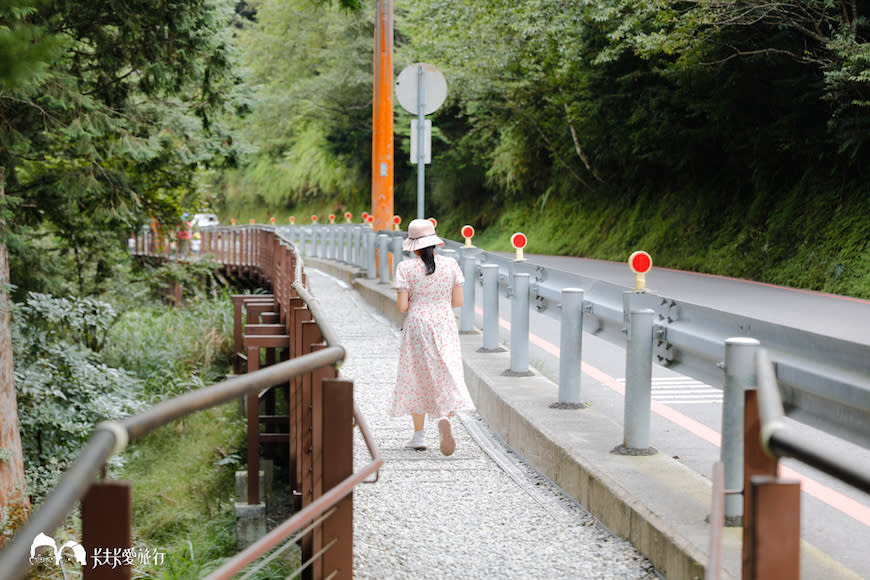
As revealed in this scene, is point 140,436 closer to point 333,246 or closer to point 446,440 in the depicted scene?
point 446,440

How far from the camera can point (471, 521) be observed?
5000 millimetres

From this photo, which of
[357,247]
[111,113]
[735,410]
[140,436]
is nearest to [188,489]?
[111,113]

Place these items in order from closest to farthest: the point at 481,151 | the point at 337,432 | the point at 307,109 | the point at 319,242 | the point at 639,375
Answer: the point at 337,432 < the point at 639,375 < the point at 319,242 < the point at 481,151 < the point at 307,109

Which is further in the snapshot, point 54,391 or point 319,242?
point 319,242

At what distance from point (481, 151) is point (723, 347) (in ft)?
112

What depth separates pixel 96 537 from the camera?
200 centimetres

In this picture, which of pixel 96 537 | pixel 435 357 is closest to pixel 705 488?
pixel 435 357

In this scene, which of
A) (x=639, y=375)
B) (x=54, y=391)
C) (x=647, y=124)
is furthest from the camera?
(x=647, y=124)

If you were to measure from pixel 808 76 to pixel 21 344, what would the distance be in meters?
14.0

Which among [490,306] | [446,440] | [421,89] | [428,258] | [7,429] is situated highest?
[421,89]

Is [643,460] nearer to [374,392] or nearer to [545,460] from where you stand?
[545,460]

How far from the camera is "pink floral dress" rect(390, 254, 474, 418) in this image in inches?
258

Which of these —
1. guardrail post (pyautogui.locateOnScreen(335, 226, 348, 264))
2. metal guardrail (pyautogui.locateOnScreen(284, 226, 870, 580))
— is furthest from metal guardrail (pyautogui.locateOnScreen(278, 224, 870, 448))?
guardrail post (pyautogui.locateOnScreen(335, 226, 348, 264))

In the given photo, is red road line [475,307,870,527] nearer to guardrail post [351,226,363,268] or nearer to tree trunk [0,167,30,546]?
tree trunk [0,167,30,546]
